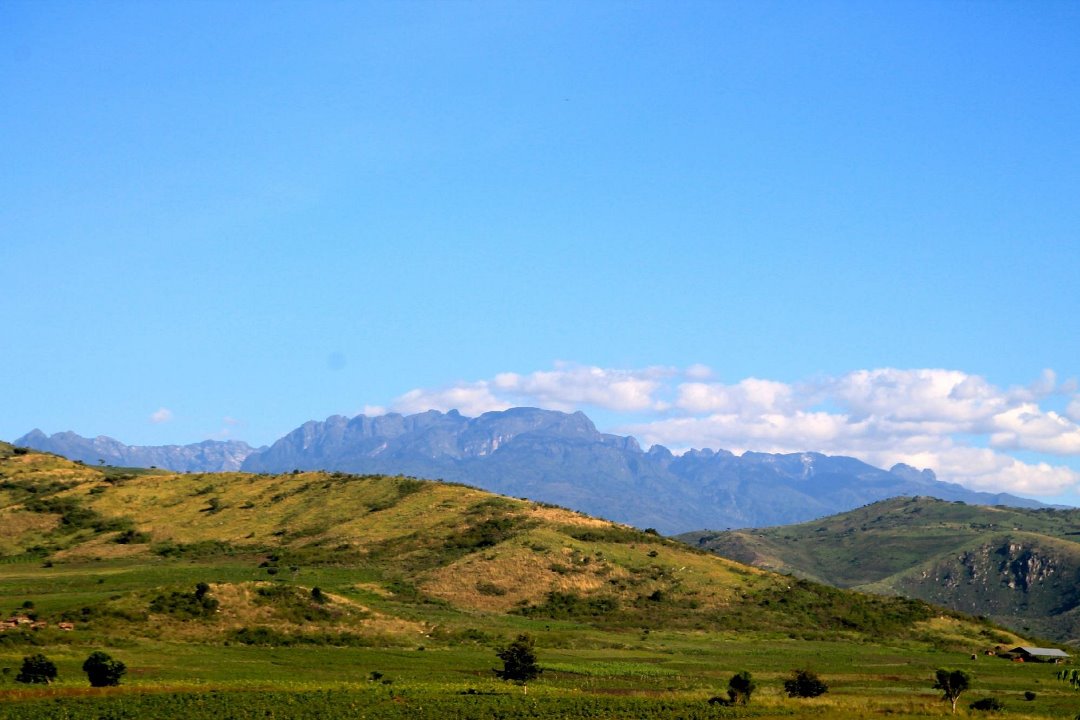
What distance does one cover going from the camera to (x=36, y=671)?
8000cm

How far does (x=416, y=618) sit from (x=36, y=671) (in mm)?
51588

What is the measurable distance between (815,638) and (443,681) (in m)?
64.3

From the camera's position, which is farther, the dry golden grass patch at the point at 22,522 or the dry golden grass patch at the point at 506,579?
the dry golden grass patch at the point at 22,522

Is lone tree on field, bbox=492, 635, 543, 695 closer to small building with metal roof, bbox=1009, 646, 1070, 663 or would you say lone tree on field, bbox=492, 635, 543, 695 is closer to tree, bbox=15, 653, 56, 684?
tree, bbox=15, 653, 56, 684

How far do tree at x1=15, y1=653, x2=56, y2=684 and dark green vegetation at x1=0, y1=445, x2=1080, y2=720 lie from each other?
2.27 meters

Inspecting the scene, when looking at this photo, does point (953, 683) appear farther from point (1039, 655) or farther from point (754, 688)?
point (1039, 655)

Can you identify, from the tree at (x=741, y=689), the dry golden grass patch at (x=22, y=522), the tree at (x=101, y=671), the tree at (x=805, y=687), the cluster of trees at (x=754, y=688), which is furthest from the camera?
the dry golden grass patch at (x=22, y=522)

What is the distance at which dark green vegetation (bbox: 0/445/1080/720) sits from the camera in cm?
7912

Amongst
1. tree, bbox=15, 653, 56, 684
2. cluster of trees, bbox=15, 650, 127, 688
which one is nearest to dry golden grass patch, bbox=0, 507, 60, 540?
tree, bbox=15, 653, 56, 684

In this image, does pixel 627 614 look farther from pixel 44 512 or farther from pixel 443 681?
pixel 44 512

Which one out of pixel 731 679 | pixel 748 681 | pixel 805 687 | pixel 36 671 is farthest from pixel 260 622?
pixel 805 687

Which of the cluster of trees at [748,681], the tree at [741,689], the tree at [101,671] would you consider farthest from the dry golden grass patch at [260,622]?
the tree at [741,689]

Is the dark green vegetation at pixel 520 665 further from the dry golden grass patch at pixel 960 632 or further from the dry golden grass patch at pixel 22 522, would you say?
the dry golden grass patch at pixel 22 522

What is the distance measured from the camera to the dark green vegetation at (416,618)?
79125 millimetres
